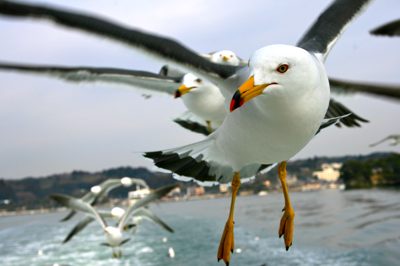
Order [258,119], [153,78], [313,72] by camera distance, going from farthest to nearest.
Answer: [153,78], [258,119], [313,72]

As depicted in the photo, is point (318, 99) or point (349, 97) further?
point (349, 97)

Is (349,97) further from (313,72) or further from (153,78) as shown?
(153,78)

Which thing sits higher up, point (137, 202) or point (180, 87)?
point (180, 87)

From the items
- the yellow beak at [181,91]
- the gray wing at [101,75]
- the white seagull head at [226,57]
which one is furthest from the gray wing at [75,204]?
the gray wing at [101,75]

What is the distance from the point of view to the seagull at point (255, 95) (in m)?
→ 3.42

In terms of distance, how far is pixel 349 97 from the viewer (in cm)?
522

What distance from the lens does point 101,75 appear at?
5566mm

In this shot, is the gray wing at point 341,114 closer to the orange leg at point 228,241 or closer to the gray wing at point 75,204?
the orange leg at point 228,241

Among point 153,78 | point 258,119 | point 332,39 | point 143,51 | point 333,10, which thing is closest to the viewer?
point 258,119

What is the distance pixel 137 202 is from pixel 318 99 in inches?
556

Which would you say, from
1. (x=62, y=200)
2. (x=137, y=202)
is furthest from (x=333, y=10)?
(x=62, y=200)

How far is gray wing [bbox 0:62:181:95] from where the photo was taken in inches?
183

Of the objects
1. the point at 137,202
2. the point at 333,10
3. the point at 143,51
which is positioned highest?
the point at 333,10

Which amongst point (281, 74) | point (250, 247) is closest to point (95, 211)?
point (281, 74)
